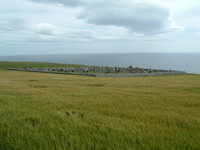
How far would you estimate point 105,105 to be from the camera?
20.7 ft

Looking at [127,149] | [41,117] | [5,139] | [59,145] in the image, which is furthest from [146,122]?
[5,139]

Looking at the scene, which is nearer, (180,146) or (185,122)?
(180,146)

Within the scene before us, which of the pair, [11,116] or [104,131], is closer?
[104,131]

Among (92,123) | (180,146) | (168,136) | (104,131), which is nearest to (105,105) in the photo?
(92,123)

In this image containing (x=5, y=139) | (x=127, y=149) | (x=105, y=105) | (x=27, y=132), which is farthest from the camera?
(x=105, y=105)

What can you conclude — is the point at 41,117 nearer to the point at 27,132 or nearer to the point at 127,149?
the point at 27,132

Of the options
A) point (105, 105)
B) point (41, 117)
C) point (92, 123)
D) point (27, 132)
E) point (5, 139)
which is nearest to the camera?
point (5, 139)

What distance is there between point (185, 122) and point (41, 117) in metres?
3.36

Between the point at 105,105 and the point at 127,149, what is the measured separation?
10.5 ft

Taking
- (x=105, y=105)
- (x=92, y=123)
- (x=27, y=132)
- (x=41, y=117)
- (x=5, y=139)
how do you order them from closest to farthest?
(x=5, y=139) < (x=27, y=132) < (x=92, y=123) < (x=41, y=117) < (x=105, y=105)

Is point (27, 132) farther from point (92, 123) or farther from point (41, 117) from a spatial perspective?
point (92, 123)

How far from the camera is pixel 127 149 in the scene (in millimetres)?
3121

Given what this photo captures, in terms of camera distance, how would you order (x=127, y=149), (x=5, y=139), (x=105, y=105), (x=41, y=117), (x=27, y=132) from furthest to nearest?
(x=105, y=105), (x=41, y=117), (x=27, y=132), (x=5, y=139), (x=127, y=149)

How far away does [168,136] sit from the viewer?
361cm
